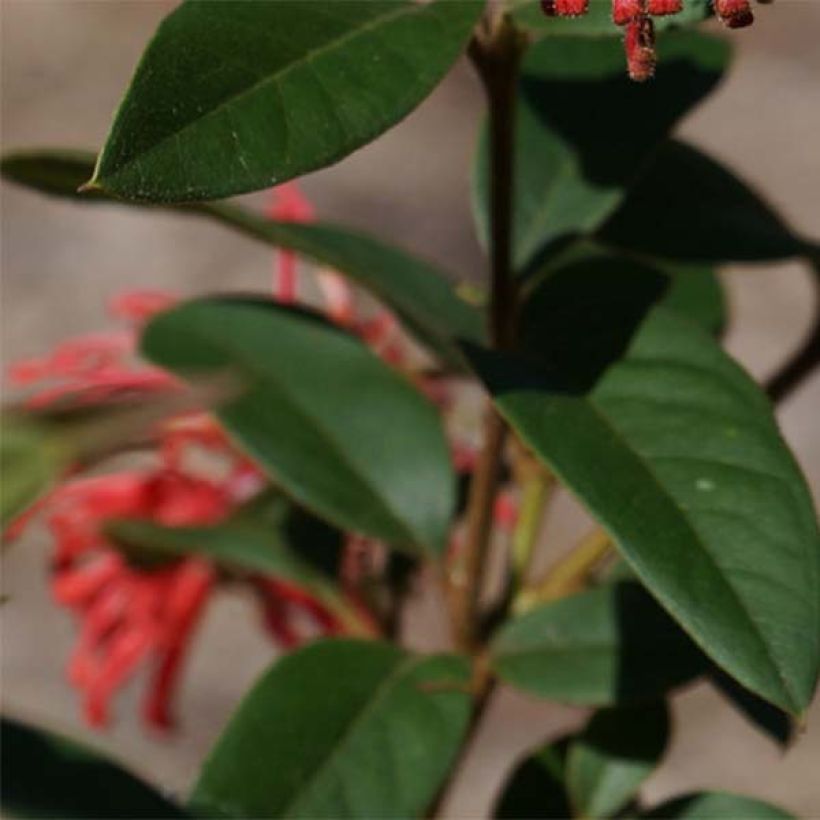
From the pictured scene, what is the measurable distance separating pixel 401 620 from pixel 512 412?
0.47 metres

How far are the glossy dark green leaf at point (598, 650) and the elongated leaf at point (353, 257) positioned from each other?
0.41 ft

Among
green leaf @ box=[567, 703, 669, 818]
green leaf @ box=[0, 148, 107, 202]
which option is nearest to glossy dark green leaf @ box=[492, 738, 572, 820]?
green leaf @ box=[567, 703, 669, 818]

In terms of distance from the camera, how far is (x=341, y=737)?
3.18 feet

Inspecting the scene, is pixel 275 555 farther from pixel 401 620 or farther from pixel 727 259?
pixel 727 259

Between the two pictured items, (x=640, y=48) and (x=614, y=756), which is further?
(x=614, y=756)

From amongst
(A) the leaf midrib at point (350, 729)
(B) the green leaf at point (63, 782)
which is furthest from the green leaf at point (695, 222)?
(B) the green leaf at point (63, 782)

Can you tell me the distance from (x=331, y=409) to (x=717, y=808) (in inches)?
13.2

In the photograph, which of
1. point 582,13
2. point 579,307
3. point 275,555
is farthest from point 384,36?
point 275,555

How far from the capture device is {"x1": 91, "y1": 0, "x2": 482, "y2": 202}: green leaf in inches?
27.8

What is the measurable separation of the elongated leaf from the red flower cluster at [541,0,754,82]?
0.20 metres

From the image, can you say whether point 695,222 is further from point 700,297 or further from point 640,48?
point 640,48

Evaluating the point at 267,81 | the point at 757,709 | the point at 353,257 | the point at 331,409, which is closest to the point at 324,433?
the point at 331,409

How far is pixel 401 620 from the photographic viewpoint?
1.29 metres

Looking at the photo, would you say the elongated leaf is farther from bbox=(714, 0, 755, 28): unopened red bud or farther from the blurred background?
the blurred background
